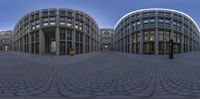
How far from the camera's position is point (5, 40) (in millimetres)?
107688

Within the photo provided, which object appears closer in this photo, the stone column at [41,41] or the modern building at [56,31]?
the modern building at [56,31]

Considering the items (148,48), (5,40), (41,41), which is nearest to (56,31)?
(41,41)

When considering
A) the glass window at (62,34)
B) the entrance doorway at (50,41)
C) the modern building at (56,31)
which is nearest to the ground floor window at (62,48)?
the modern building at (56,31)

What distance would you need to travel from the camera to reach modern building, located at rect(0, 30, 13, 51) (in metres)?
106

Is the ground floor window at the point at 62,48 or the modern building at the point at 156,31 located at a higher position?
the modern building at the point at 156,31

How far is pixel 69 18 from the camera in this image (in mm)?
64312

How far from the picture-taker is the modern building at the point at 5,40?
106 m

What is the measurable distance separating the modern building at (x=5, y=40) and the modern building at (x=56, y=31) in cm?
3939

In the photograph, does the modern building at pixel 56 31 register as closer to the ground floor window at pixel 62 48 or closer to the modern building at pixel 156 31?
the ground floor window at pixel 62 48

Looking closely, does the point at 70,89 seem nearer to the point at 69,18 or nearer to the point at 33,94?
the point at 33,94

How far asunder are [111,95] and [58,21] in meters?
58.7

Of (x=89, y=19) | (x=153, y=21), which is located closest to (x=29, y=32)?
(x=89, y=19)

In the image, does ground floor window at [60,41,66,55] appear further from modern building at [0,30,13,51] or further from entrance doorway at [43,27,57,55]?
modern building at [0,30,13,51]

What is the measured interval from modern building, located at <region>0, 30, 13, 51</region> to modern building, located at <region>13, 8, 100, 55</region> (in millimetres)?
39389
